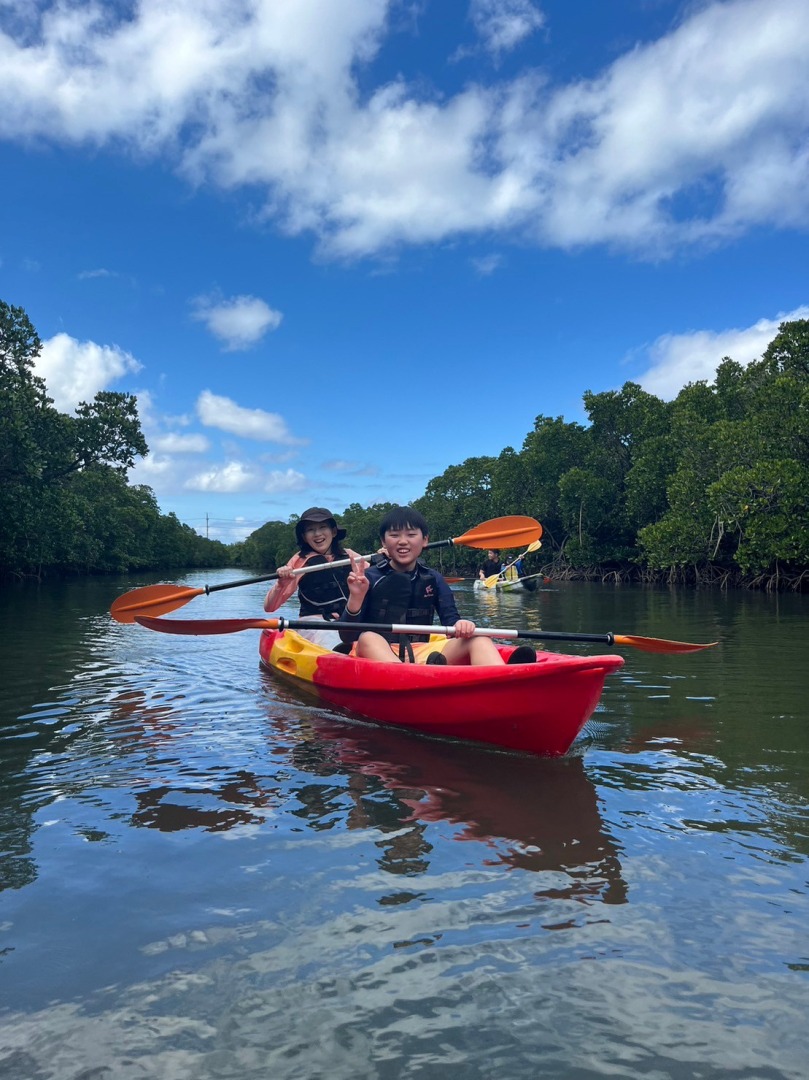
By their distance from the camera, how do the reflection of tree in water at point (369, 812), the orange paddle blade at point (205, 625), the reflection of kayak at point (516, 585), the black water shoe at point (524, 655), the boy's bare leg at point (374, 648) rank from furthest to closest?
1. the reflection of kayak at point (516, 585)
2. the orange paddle blade at point (205, 625)
3. the boy's bare leg at point (374, 648)
4. the black water shoe at point (524, 655)
5. the reflection of tree in water at point (369, 812)

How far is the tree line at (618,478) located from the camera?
20.0m

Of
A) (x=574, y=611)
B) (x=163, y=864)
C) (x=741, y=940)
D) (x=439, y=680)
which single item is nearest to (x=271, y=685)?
(x=439, y=680)

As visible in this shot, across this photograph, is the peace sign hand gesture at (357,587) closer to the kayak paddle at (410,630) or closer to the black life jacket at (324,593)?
the kayak paddle at (410,630)

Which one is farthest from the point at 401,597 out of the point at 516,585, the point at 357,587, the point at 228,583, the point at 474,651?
the point at 516,585

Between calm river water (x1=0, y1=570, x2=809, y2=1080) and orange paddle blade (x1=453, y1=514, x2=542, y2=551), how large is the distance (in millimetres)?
2539

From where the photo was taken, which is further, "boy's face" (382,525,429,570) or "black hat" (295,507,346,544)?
"black hat" (295,507,346,544)

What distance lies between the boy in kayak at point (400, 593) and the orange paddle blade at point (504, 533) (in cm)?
186

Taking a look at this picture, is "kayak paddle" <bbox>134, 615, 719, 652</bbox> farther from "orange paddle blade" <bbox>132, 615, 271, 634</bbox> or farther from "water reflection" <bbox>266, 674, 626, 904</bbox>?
"water reflection" <bbox>266, 674, 626, 904</bbox>

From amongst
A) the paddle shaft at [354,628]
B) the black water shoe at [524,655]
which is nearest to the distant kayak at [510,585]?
the paddle shaft at [354,628]

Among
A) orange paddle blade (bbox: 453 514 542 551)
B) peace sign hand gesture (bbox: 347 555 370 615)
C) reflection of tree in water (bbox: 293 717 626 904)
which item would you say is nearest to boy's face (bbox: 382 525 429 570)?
peace sign hand gesture (bbox: 347 555 370 615)

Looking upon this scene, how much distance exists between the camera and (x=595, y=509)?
34688mm

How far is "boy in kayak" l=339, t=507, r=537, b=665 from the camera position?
5.10 meters

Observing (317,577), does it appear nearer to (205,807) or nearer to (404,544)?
(404,544)

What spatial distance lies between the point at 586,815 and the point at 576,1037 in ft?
5.11
